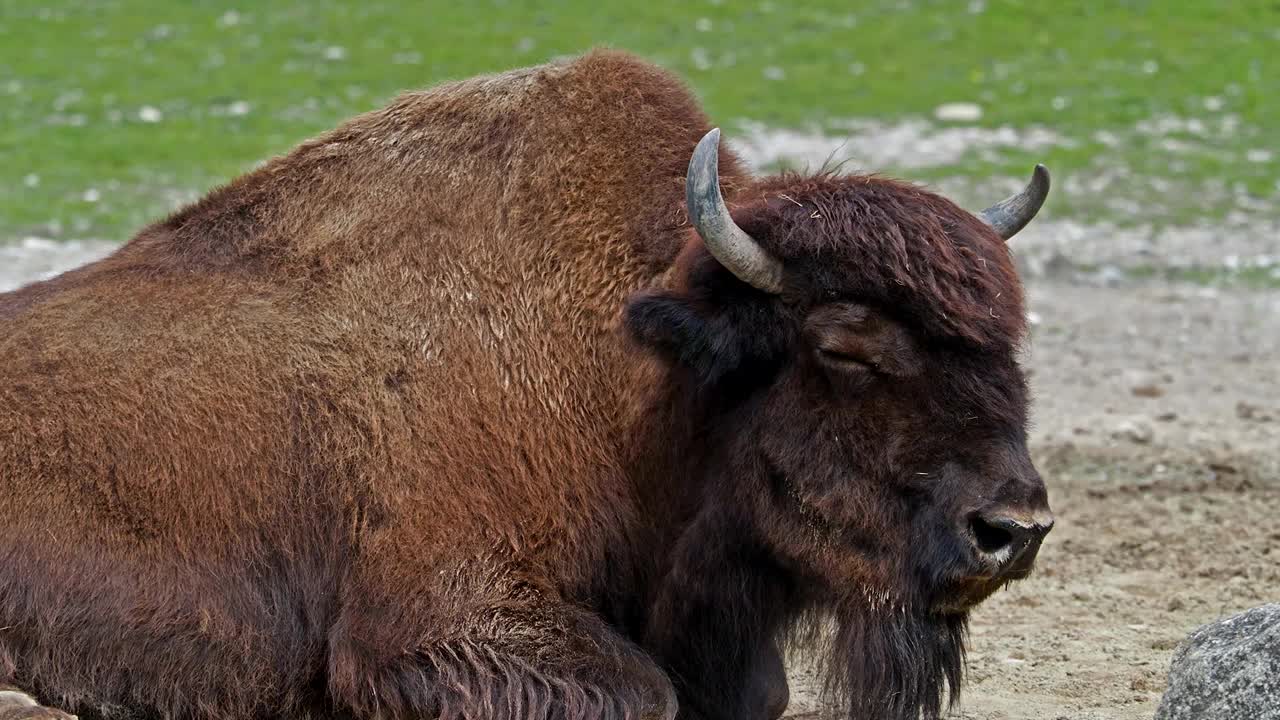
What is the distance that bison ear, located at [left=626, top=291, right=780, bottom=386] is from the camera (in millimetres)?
5008

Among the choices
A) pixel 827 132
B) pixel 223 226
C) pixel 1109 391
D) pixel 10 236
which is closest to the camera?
pixel 223 226

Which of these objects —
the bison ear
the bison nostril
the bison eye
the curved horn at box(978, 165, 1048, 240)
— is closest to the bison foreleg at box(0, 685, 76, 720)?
the bison ear

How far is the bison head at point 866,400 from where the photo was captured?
4.78 meters

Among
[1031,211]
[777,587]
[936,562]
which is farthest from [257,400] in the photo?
[1031,211]

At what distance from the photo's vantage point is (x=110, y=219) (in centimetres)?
1438

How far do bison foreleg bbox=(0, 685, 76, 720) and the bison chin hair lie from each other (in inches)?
90.5

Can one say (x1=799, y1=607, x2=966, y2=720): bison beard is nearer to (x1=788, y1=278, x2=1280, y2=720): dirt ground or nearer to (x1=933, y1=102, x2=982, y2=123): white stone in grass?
(x1=788, y1=278, x2=1280, y2=720): dirt ground

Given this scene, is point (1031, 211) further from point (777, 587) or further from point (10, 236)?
point (10, 236)

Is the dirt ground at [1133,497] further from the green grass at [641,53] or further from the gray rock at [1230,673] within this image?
the green grass at [641,53]

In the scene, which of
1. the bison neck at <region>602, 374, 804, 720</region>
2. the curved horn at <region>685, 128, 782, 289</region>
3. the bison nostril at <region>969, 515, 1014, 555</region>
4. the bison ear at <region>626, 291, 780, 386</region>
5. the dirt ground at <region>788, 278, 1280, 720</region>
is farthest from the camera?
the dirt ground at <region>788, 278, 1280, 720</region>

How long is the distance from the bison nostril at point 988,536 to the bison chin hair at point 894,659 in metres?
0.39

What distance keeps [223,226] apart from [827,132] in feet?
39.0

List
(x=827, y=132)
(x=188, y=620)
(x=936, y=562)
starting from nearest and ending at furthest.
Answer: (x=936, y=562) < (x=188, y=620) < (x=827, y=132)

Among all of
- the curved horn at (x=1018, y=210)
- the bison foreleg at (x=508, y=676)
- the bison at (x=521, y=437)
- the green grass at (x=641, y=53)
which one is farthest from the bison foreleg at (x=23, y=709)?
the green grass at (x=641, y=53)
